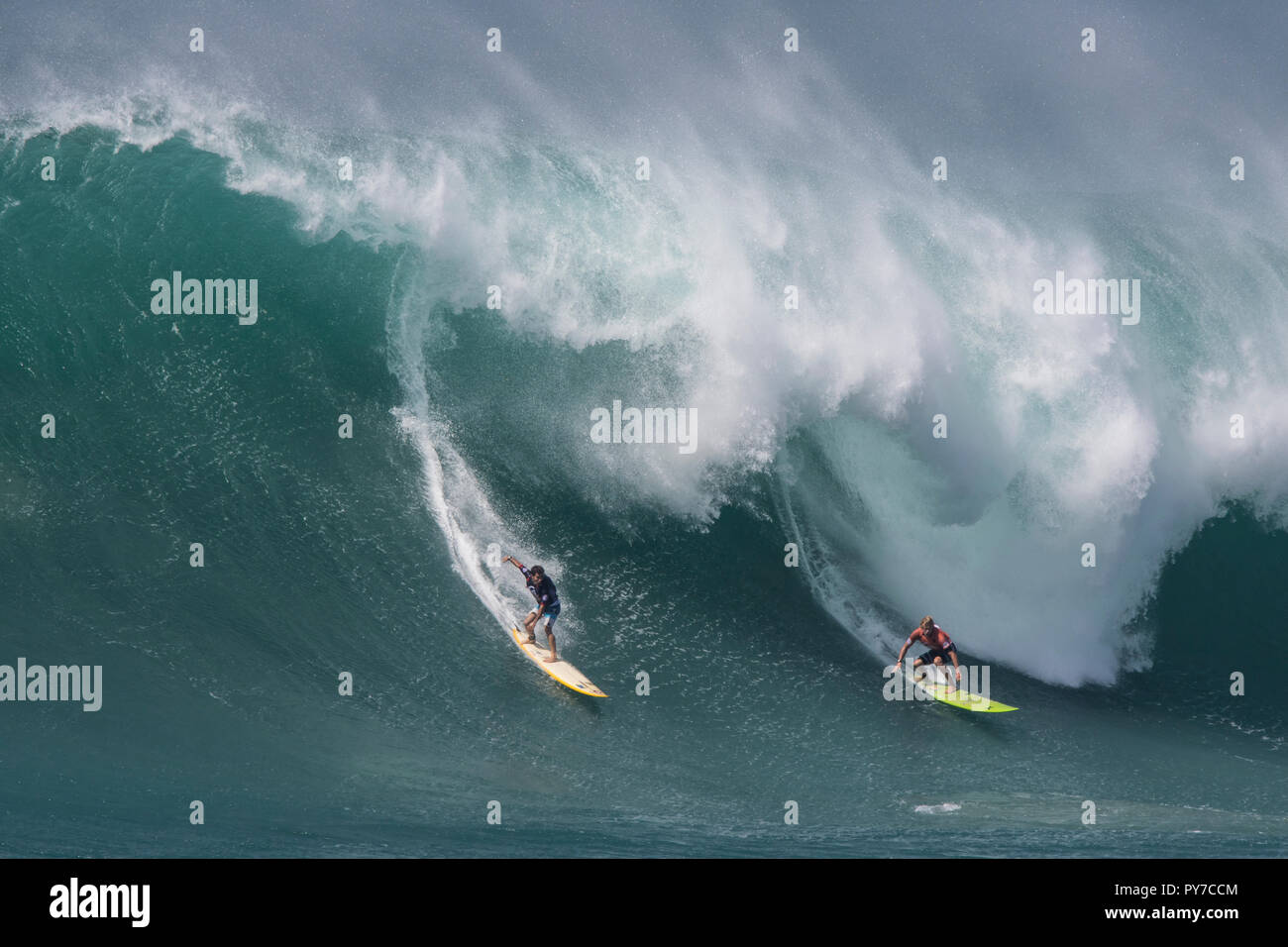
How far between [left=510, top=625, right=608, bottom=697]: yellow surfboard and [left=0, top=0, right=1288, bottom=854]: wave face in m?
0.16

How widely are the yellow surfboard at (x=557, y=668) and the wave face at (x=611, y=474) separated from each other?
16cm

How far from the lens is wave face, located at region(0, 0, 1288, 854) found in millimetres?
11281

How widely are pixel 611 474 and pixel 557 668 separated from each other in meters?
3.11

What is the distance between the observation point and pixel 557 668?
1229cm

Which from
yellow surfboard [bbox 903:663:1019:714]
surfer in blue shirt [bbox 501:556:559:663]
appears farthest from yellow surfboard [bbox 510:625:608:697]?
yellow surfboard [bbox 903:663:1019:714]

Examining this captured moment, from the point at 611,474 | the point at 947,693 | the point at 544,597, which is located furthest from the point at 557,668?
the point at 947,693

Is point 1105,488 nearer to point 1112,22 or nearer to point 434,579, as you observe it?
point 434,579

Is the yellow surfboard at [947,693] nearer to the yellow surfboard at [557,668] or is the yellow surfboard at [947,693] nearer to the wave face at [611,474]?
the wave face at [611,474]

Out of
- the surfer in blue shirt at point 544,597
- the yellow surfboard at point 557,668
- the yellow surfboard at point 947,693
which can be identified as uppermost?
the surfer in blue shirt at point 544,597

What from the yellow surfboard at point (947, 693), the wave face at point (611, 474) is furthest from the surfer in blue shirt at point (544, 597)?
the yellow surfboard at point (947, 693)

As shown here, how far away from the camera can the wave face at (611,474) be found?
11281 mm

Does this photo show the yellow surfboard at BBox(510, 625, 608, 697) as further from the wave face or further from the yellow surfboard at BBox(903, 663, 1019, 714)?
the yellow surfboard at BBox(903, 663, 1019, 714)

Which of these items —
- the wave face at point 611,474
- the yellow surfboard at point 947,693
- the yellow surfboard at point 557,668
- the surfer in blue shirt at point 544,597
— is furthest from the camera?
the yellow surfboard at point 947,693

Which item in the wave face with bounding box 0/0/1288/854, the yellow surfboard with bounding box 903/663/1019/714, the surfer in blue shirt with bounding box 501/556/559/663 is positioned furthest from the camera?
the yellow surfboard with bounding box 903/663/1019/714
